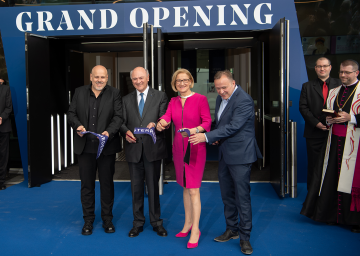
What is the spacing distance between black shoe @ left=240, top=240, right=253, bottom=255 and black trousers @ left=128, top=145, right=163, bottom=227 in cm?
89

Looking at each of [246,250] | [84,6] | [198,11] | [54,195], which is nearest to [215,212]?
[246,250]

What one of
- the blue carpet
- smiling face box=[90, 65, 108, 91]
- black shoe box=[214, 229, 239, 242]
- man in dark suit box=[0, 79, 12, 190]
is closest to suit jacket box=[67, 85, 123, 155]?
smiling face box=[90, 65, 108, 91]

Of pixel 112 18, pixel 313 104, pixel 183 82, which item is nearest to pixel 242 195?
pixel 183 82

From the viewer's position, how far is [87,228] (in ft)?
11.3

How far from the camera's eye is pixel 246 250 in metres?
2.94

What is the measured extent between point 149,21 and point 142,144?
2909 millimetres

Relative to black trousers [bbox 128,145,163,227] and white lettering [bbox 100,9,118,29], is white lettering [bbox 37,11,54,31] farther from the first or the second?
black trousers [bbox 128,145,163,227]

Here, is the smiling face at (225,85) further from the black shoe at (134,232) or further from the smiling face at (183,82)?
the black shoe at (134,232)

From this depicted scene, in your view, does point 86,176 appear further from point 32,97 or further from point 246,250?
point 32,97

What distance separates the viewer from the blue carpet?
305 cm

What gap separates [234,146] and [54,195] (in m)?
3.06

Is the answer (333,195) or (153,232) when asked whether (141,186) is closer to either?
(153,232)

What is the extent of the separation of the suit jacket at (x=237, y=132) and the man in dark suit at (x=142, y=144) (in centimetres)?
69

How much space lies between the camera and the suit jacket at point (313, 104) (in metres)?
4.30
